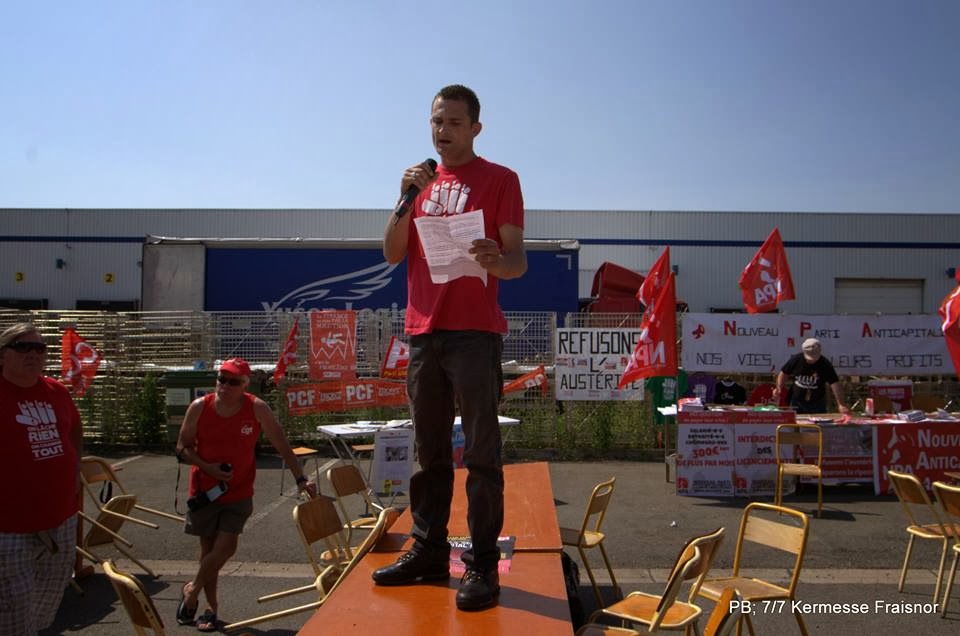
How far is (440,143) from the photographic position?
2906mm

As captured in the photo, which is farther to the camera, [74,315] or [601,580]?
[74,315]

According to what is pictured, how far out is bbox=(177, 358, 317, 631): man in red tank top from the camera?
4.87m

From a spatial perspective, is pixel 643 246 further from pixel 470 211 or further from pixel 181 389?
pixel 470 211

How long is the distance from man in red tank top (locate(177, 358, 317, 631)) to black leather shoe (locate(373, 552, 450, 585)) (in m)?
2.13

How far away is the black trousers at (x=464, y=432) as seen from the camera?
272cm

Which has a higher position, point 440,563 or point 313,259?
point 313,259

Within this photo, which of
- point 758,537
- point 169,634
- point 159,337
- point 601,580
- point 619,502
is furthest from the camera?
point 159,337

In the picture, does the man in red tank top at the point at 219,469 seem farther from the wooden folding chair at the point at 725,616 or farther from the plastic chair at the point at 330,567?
the wooden folding chair at the point at 725,616

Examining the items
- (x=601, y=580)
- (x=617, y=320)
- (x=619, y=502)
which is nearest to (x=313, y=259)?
(x=617, y=320)

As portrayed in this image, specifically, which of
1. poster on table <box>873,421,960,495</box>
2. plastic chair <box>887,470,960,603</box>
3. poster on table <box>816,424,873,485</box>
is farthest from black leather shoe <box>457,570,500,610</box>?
poster on table <box>873,421,960,495</box>

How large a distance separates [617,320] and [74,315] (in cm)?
953

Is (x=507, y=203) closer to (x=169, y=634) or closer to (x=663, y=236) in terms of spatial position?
(x=169, y=634)

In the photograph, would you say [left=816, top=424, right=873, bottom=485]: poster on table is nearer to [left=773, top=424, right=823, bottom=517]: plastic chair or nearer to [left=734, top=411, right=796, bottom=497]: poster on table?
[left=734, top=411, right=796, bottom=497]: poster on table

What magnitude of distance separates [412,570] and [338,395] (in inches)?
347
